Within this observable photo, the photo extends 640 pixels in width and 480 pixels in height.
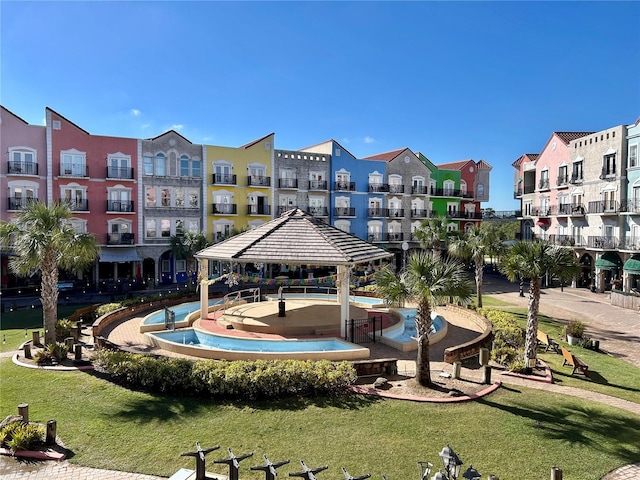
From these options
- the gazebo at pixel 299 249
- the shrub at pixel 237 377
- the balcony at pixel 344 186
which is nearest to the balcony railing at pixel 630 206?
the balcony at pixel 344 186

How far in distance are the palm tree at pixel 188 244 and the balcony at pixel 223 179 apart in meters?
6.45

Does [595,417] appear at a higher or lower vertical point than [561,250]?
lower

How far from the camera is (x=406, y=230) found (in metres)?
50.1

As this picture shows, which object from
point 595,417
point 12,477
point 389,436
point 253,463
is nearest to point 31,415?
point 12,477

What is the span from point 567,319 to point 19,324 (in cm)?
3135

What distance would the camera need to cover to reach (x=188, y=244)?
36.1 meters

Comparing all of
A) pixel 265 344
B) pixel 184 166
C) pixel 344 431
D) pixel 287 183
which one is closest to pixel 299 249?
pixel 265 344

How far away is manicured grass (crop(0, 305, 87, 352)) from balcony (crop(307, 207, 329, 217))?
2367 cm

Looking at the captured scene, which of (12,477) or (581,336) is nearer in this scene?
(12,477)

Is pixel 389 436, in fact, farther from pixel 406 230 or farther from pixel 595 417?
pixel 406 230

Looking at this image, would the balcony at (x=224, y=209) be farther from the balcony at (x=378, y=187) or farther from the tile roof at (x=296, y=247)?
the tile roof at (x=296, y=247)

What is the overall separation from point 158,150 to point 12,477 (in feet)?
112

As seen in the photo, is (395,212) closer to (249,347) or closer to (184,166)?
(184,166)

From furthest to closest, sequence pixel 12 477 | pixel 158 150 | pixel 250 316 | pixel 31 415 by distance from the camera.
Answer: pixel 158 150, pixel 250 316, pixel 31 415, pixel 12 477
